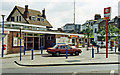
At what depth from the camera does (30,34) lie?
30.2 metres

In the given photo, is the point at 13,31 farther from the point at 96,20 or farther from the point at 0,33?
the point at 96,20

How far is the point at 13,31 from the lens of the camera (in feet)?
82.4

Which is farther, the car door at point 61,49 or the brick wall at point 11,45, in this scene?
the brick wall at point 11,45

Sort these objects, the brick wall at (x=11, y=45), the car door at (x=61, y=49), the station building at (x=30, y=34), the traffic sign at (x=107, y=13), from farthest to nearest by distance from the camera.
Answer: the station building at (x=30, y=34) → the brick wall at (x=11, y=45) → the car door at (x=61, y=49) → the traffic sign at (x=107, y=13)

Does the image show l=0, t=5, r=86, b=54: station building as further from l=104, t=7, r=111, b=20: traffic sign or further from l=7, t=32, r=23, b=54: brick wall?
l=104, t=7, r=111, b=20: traffic sign

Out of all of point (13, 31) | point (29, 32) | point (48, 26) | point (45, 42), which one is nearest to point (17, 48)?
point (13, 31)

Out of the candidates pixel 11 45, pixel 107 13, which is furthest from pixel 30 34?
pixel 107 13

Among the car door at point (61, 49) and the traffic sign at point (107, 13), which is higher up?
the traffic sign at point (107, 13)

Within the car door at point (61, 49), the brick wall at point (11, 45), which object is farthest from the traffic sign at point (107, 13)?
the brick wall at point (11, 45)

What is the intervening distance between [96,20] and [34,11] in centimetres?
3383

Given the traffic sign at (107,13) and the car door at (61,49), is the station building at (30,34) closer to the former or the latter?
the car door at (61,49)

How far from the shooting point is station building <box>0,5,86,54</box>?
24.6m

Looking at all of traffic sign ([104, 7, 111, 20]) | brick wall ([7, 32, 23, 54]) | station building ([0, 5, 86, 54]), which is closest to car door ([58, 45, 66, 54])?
station building ([0, 5, 86, 54])

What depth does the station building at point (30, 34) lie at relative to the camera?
24.6 meters
